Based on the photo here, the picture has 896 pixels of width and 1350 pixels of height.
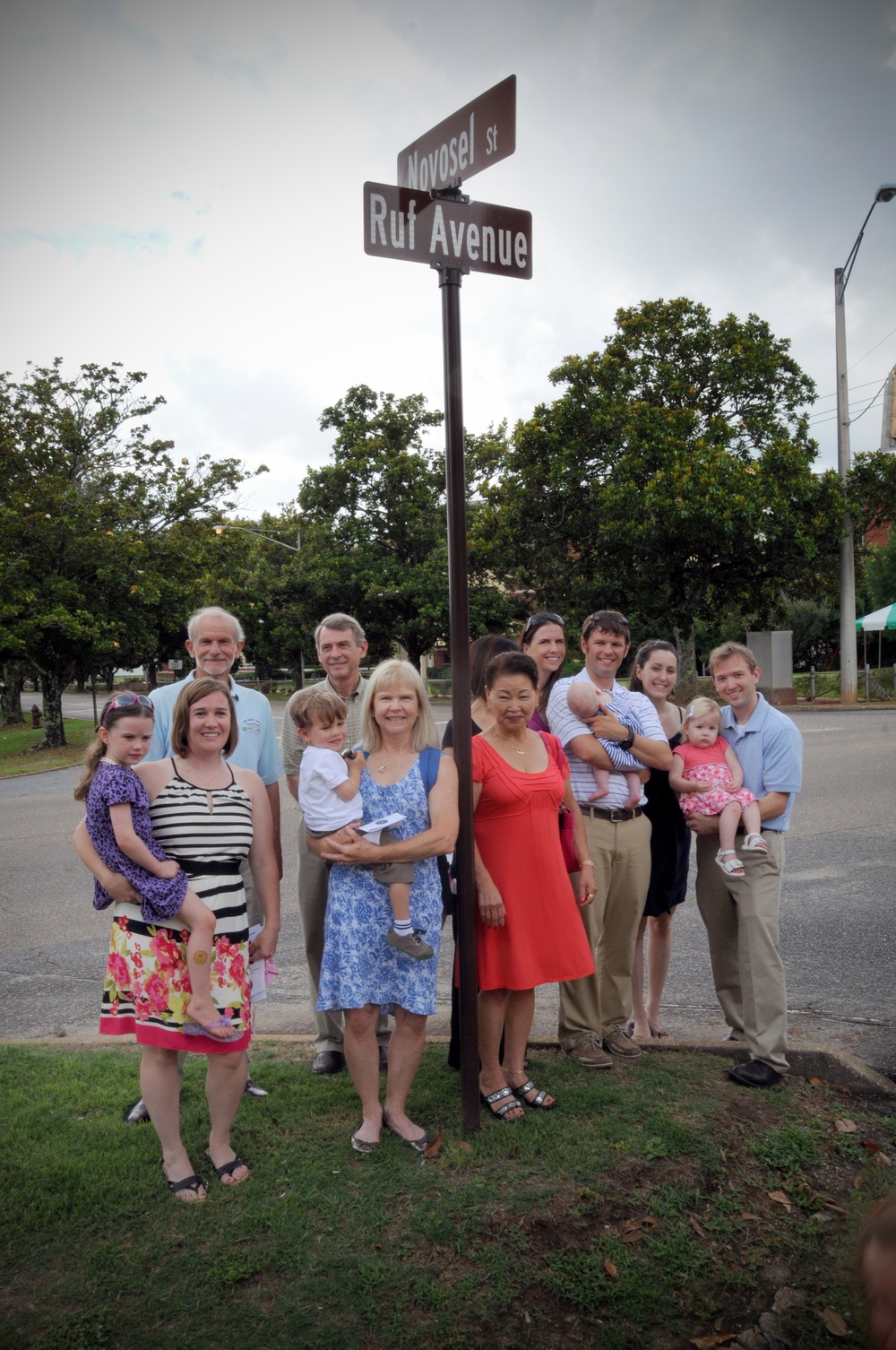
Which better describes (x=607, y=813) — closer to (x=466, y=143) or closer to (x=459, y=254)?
(x=459, y=254)

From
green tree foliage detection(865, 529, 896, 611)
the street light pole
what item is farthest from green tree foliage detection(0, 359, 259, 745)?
green tree foliage detection(865, 529, 896, 611)

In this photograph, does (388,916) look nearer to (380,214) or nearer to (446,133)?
(380,214)

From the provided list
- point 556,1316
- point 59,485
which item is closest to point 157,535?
point 59,485

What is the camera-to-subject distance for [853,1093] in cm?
392

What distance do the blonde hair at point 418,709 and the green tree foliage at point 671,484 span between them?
844 inches

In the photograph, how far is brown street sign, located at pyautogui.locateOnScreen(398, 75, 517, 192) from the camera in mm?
3256

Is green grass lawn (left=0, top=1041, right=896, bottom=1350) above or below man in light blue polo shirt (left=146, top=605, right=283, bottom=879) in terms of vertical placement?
below

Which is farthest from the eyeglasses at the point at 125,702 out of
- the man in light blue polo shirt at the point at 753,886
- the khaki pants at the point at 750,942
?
the khaki pants at the point at 750,942

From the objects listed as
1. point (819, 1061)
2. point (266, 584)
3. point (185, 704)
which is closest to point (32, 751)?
point (266, 584)

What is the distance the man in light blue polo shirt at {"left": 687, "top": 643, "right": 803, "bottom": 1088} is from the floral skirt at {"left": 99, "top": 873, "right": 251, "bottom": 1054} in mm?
2086

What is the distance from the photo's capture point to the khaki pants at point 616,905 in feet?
14.0

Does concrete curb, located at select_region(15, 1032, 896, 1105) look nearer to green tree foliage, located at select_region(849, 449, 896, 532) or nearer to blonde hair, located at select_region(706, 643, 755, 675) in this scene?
blonde hair, located at select_region(706, 643, 755, 675)

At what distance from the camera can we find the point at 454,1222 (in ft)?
9.77

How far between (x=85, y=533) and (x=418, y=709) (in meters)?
20.7
